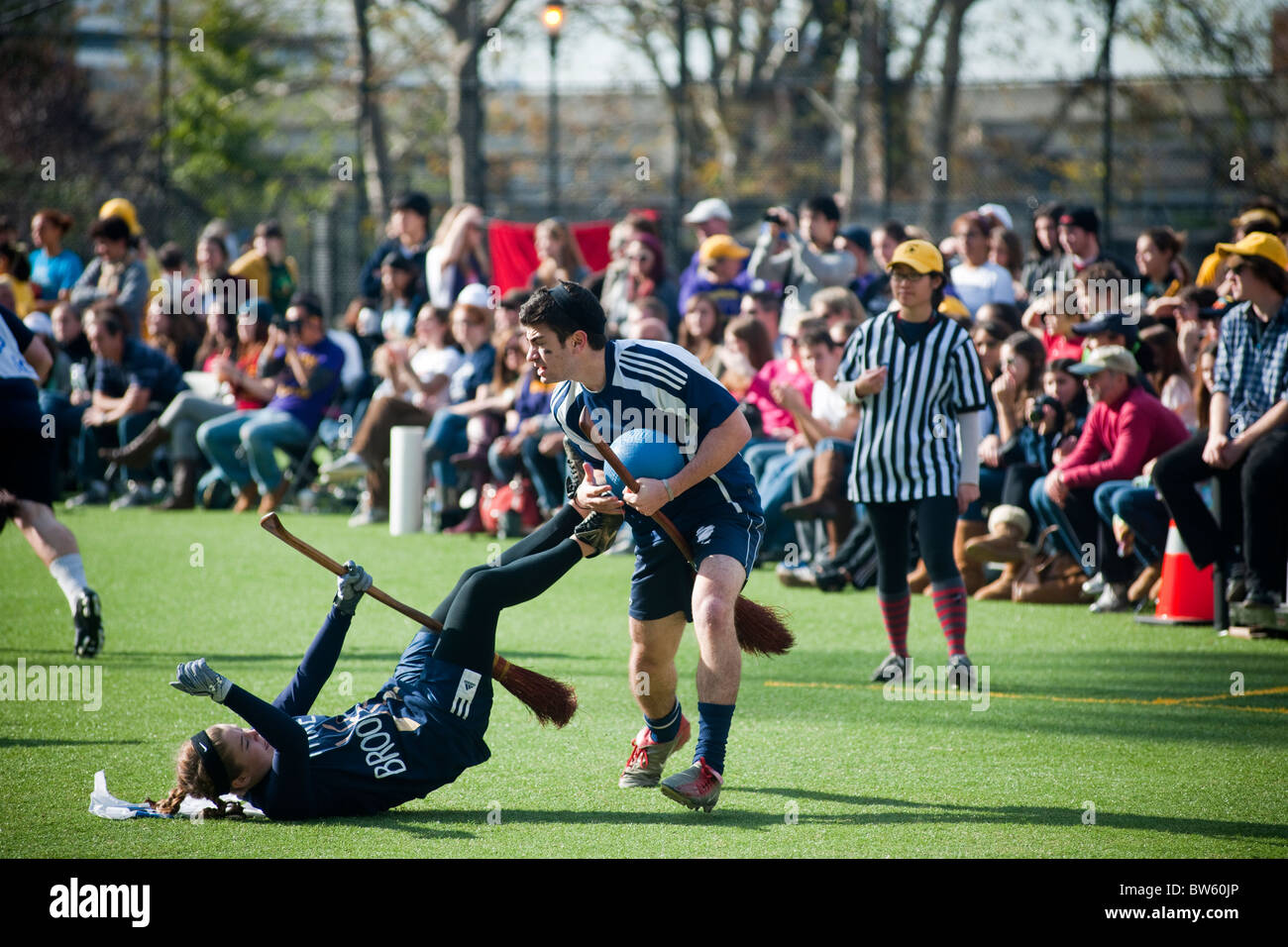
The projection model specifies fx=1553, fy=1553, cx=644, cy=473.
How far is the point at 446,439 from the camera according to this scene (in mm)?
13125

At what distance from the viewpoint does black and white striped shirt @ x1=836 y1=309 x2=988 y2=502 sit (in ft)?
23.9

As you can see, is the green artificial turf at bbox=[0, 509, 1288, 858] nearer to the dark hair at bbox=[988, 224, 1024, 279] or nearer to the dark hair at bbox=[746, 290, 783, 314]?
the dark hair at bbox=[746, 290, 783, 314]

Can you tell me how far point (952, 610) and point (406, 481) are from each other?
21.6ft

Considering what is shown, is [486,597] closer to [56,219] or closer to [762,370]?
[762,370]

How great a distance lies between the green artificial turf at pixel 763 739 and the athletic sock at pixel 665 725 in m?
0.25

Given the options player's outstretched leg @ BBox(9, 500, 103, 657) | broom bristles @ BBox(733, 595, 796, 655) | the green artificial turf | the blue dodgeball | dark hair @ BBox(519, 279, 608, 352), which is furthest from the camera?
player's outstretched leg @ BBox(9, 500, 103, 657)

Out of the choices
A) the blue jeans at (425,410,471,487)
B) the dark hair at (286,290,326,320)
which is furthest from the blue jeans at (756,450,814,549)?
the dark hair at (286,290,326,320)

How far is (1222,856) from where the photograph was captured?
452cm

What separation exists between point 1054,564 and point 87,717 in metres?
5.89

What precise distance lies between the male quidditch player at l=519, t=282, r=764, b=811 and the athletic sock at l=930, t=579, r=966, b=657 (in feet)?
6.43

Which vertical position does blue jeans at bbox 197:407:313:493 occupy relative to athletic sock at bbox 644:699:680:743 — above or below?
above

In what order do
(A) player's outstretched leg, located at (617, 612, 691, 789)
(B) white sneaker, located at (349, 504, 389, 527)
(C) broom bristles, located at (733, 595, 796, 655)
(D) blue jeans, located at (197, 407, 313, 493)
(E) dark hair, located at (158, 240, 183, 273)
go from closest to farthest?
(A) player's outstretched leg, located at (617, 612, 691, 789) < (C) broom bristles, located at (733, 595, 796, 655) < (B) white sneaker, located at (349, 504, 389, 527) < (D) blue jeans, located at (197, 407, 313, 493) < (E) dark hair, located at (158, 240, 183, 273)
